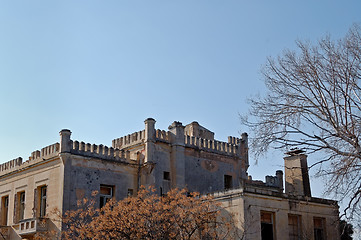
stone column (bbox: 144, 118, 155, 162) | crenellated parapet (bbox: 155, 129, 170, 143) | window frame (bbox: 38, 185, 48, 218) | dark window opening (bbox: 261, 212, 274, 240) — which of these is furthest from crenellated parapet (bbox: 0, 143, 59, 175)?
dark window opening (bbox: 261, 212, 274, 240)

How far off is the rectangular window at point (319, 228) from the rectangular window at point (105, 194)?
11.5m

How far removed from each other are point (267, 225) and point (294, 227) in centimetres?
190

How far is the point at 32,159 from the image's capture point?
3147 cm

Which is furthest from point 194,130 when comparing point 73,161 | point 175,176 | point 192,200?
point 192,200

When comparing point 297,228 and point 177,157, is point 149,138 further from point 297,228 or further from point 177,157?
point 297,228

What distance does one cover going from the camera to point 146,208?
2236cm

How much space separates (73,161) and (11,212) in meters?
6.70

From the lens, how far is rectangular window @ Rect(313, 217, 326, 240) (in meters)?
27.5

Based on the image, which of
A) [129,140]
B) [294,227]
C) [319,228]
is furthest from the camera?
[129,140]

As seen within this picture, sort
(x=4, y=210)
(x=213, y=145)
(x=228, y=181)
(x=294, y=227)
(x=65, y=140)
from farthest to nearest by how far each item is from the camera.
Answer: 1. (x=228, y=181)
2. (x=213, y=145)
3. (x=4, y=210)
4. (x=65, y=140)
5. (x=294, y=227)

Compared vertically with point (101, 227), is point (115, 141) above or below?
above

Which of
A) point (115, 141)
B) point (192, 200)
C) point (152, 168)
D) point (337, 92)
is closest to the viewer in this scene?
point (337, 92)

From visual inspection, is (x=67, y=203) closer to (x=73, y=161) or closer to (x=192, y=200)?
(x=73, y=161)

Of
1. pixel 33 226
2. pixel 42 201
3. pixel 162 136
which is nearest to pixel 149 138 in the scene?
pixel 162 136
